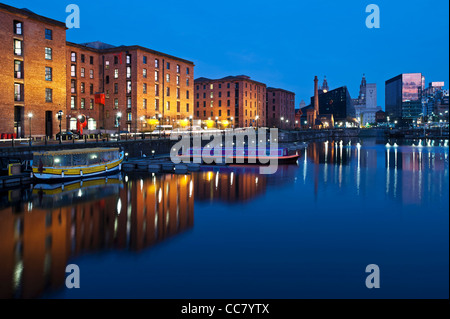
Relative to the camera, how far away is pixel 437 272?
16203 millimetres

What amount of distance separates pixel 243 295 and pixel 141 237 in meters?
8.28

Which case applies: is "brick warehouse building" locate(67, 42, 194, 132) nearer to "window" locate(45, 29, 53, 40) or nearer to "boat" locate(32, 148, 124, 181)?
"window" locate(45, 29, 53, 40)

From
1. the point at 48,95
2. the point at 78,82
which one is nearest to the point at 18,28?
the point at 48,95

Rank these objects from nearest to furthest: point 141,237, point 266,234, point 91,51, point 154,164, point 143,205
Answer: point 141,237
point 266,234
point 143,205
point 154,164
point 91,51

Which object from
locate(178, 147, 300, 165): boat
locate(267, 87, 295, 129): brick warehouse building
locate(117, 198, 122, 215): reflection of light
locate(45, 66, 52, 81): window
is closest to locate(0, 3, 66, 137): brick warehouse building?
locate(45, 66, 52, 81): window

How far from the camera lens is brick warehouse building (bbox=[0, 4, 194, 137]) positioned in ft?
159

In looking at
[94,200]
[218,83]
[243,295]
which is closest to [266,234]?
[243,295]

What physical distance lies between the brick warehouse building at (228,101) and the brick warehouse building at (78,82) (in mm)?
25385

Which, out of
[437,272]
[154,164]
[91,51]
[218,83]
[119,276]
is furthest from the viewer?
[218,83]

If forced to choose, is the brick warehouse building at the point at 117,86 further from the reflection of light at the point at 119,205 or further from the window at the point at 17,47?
the reflection of light at the point at 119,205

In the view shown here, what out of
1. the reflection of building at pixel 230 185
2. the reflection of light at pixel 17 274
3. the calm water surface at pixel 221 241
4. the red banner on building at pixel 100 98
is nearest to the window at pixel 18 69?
the red banner on building at pixel 100 98

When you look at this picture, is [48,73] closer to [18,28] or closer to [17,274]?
[18,28]

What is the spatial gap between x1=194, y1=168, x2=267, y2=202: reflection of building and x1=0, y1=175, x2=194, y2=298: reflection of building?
2122mm

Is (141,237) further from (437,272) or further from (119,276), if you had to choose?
(437,272)
